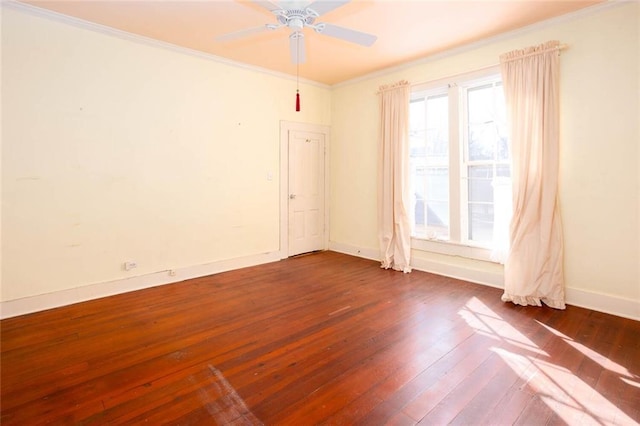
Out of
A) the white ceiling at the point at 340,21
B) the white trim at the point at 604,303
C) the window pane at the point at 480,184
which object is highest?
the white ceiling at the point at 340,21

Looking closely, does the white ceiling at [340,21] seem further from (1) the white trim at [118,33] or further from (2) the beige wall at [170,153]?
(2) the beige wall at [170,153]

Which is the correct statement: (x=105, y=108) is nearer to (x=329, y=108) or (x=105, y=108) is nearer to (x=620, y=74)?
(x=329, y=108)

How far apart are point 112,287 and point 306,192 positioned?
10.4 ft

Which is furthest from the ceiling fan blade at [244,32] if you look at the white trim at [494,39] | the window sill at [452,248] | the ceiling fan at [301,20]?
the window sill at [452,248]

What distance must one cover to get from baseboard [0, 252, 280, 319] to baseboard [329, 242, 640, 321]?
1.79 metres

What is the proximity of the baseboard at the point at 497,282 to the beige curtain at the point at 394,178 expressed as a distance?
1.09ft

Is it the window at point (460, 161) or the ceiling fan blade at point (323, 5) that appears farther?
the window at point (460, 161)

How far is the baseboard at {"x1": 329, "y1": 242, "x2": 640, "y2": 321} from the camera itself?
120 inches

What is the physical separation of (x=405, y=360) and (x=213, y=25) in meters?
3.73

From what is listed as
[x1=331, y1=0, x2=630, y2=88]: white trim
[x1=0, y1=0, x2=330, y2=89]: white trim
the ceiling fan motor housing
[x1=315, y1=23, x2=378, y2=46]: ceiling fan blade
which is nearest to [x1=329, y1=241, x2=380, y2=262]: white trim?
[x1=331, y1=0, x2=630, y2=88]: white trim

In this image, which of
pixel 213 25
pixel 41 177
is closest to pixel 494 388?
pixel 213 25

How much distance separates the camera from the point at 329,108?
5.93m

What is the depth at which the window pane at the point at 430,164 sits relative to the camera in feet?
14.5

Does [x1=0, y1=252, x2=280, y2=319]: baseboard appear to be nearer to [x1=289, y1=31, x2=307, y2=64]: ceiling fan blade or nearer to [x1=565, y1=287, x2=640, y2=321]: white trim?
[x1=289, y1=31, x2=307, y2=64]: ceiling fan blade
